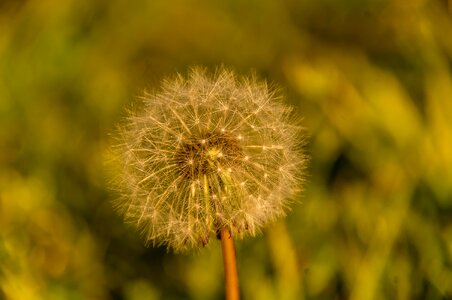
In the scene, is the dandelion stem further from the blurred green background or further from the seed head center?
the blurred green background

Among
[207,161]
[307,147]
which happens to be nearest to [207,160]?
[207,161]

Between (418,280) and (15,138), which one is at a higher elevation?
(15,138)

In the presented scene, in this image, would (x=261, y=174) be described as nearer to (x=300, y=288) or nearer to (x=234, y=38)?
(x=300, y=288)

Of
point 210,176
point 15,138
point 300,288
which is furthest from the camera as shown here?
point 15,138

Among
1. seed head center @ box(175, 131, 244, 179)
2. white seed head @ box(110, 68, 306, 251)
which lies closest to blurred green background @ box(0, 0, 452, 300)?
white seed head @ box(110, 68, 306, 251)

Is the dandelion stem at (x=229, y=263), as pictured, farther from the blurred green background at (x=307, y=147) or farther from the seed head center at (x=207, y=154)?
the blurred green background at (x=307, y=147)

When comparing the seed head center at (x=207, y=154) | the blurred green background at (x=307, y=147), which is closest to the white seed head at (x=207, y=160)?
the seed head center at (x=207, y=154)

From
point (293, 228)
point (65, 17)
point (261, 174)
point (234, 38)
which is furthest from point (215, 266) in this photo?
point (65, 17)
